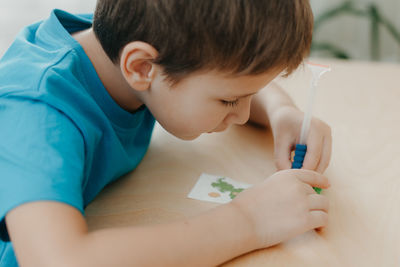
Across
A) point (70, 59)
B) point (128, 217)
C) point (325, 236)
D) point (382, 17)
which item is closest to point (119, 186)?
point (128, 217)

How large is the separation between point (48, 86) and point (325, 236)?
0.38 meters

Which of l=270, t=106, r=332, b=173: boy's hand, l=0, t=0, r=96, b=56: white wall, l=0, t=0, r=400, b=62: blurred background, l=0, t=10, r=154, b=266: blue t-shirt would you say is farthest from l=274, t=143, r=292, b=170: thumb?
l=0, t=0, r=400, b=62: blurred background

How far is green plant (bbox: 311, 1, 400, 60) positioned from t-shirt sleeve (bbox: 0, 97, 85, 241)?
1389mm

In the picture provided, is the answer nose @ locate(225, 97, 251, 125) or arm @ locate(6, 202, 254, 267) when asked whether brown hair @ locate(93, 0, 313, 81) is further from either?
arm @ locate(6, 202, 254, 267)

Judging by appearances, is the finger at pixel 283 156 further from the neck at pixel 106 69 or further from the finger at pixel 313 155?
the neck at pixel 106 69

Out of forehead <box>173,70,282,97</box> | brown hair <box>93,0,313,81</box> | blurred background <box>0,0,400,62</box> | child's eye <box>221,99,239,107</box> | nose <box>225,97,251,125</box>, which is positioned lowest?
blurred background <box>0,0,400,62</box>

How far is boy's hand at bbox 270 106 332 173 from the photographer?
0.67 metres

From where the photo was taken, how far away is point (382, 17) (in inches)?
65.9

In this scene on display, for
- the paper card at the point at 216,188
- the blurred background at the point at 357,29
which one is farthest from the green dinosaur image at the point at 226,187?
the blurred background at the point at 357,29

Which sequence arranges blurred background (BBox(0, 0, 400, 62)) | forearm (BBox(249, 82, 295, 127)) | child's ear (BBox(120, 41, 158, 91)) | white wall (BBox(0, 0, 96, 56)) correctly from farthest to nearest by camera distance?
blurred background (BBox(0, 0, 400, 62)) → white wall (BBox(0, 0, 96, 56)) → forearm (BBox(249, 82, 295, 127)) → child's ear (BBox(120, 41, 158, 91))

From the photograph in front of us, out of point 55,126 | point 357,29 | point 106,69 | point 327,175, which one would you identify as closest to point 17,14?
point 106,69

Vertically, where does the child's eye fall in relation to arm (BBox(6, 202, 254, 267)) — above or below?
above

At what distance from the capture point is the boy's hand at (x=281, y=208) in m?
0.51

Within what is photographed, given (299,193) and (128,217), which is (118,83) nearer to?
(128,217)
